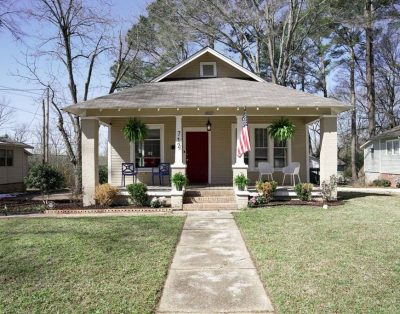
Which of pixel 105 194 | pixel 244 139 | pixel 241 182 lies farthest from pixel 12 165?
pixel 244 139

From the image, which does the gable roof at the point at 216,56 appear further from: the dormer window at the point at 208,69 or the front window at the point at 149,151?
the front window at the point at 149,151

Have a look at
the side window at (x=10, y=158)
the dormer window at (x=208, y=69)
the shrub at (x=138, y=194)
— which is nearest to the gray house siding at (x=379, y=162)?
the dormer window at (x=208, y=69)

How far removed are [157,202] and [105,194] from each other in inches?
61.6

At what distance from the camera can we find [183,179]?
11227 millimetres

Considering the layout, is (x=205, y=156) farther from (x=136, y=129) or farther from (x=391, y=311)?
(x=391, y=311)

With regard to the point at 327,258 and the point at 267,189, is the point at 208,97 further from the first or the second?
the point at 327,258

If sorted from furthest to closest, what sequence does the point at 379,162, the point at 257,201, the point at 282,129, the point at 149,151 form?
the point at 379,162 → the point at 149,151 → the point at 282,129 → the point at 257,201

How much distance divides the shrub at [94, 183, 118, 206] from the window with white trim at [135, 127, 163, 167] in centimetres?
290

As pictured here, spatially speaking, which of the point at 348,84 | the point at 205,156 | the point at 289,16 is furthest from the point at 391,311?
the point at 348,84

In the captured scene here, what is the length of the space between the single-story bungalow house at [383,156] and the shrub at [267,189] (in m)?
13.8

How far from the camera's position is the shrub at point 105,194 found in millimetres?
11141

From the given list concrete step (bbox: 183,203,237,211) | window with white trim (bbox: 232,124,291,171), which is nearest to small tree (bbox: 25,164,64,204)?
concrete step (bbox: 183,203,237,211)

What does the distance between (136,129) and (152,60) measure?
1536 cm

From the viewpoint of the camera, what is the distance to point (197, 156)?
47.0 feet
